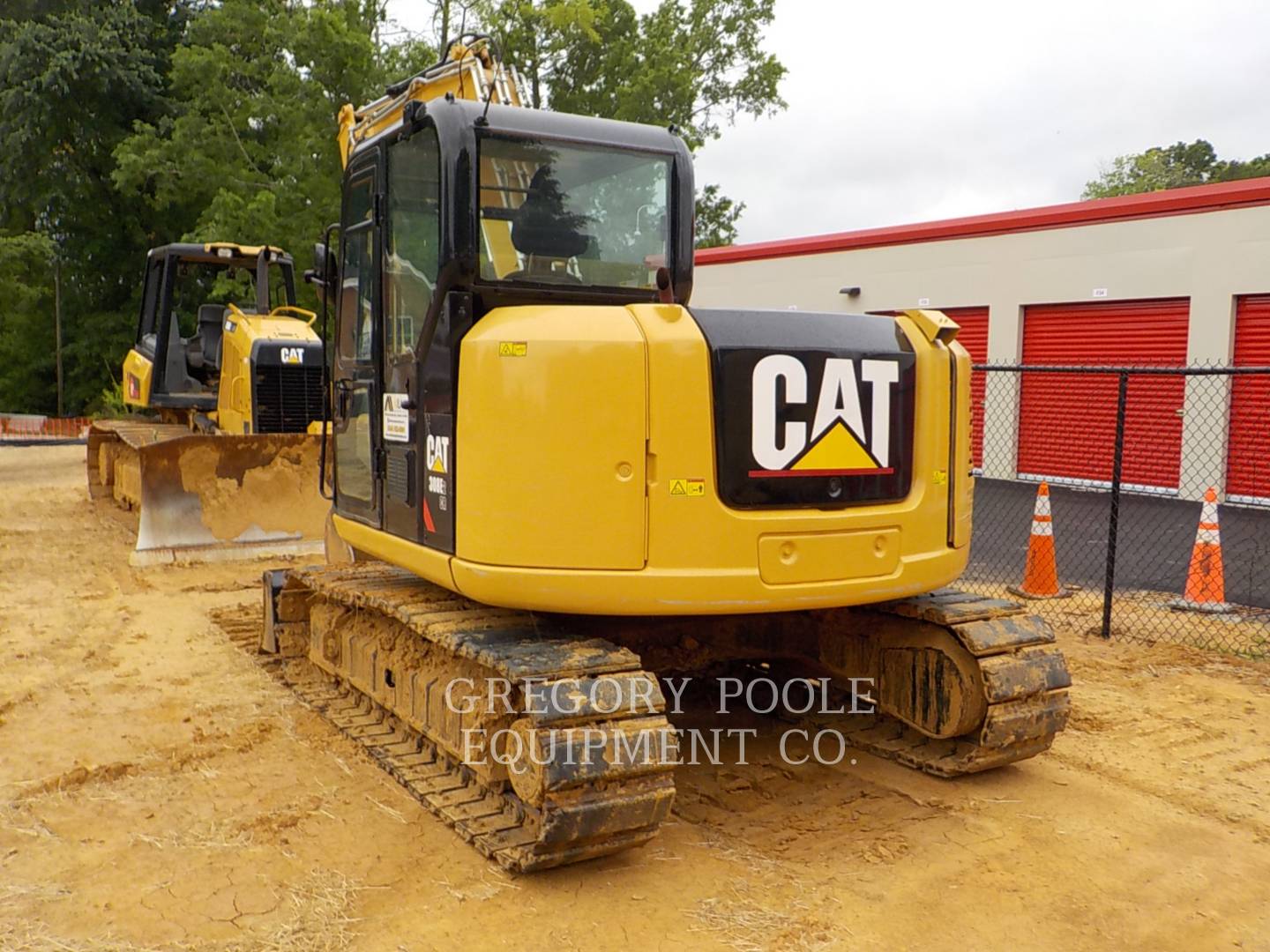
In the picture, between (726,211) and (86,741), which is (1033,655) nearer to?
(86,741)

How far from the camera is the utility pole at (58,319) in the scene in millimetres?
30406

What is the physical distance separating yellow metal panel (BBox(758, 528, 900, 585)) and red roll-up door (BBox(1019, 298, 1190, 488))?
11.6 metres

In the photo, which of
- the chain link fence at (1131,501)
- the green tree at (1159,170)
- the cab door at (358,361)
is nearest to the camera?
the cab door at (358,361)

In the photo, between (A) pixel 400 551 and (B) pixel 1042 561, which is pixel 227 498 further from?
(B) pixel 1042 561

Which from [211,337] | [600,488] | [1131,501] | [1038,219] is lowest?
[1131,501]

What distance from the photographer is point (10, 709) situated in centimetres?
572

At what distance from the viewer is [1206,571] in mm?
8516

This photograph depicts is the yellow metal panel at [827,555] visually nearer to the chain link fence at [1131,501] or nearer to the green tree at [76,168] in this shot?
the chain link fence at [1131,501]

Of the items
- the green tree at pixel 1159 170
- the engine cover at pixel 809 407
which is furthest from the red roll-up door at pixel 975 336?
the green tree at pixel 1159 170

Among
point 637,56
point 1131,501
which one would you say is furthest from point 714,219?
point 1131,501

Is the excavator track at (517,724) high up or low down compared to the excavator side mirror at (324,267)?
down

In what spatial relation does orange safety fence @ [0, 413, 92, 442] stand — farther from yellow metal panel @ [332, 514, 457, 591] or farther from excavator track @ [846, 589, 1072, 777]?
excavator track @ [846, 589, 1072, 777]

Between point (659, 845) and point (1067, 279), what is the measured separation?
14.6m

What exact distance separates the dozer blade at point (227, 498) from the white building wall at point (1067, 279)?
7.14 m
